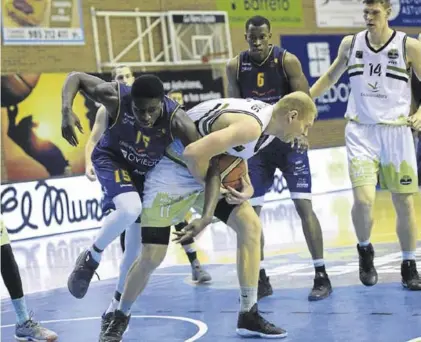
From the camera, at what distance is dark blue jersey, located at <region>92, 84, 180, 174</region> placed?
5.14 m

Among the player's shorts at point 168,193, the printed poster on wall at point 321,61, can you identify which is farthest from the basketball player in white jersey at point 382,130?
the printed poster on wall at point 321,61

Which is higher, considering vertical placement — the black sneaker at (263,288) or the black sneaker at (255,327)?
the black sneaker at (255,327)

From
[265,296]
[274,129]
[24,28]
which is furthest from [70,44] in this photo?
[274,129]

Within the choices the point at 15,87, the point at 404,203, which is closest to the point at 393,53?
the point at 404,203

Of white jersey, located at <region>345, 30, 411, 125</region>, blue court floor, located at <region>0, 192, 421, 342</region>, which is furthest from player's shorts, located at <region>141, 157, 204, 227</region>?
white jersey, located at <region>345, 30, 411, 125</region>

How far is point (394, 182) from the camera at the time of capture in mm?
6590

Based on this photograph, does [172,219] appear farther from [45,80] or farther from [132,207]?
[45,80]

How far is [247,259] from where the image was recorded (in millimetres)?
5340

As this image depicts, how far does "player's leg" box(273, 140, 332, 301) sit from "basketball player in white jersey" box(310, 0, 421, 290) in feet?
1.01

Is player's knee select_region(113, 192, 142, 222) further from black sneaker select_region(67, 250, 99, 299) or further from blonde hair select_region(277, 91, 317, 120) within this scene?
blonde hair select_region(277, 91, 317, 120)

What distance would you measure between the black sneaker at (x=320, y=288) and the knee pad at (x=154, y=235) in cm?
164

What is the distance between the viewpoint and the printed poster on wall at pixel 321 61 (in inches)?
834

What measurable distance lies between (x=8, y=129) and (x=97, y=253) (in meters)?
10.2

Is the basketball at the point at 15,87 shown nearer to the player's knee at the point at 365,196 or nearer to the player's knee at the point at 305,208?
the player's knee at the point at 305,208
